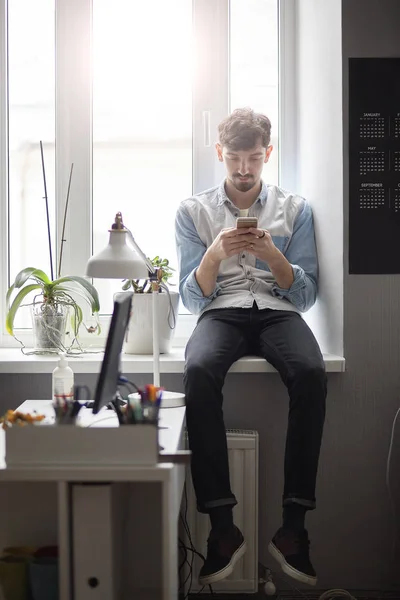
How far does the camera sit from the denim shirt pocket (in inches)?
101

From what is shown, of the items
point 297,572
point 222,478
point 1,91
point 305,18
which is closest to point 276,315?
point 222,478

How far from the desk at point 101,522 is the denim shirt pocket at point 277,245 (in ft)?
3.50

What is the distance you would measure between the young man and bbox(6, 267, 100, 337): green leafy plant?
354 mm

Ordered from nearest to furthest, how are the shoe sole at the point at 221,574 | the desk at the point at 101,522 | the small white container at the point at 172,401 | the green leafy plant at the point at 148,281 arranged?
the desk at the point at 101,522 < the shoe sole at the point at 221,574 < the small white container at the point at 172,401 < the green leafy plant at the point at 148,281

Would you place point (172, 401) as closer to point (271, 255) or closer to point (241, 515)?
point (241, 515)

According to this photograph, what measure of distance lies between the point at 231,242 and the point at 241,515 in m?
0.85

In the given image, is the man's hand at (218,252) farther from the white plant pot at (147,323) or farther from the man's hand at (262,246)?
the white plant pot at (147,323)

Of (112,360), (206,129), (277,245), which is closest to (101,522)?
(112,360)

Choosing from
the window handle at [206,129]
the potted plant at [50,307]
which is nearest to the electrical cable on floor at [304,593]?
the potted plant at [50,307]

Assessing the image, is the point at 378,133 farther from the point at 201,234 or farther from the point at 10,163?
the point at 10,163

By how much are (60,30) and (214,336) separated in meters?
1.37

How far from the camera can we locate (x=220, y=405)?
86.0 inches

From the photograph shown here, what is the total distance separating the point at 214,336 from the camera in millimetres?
2346

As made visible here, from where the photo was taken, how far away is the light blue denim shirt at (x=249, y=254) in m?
2.48
